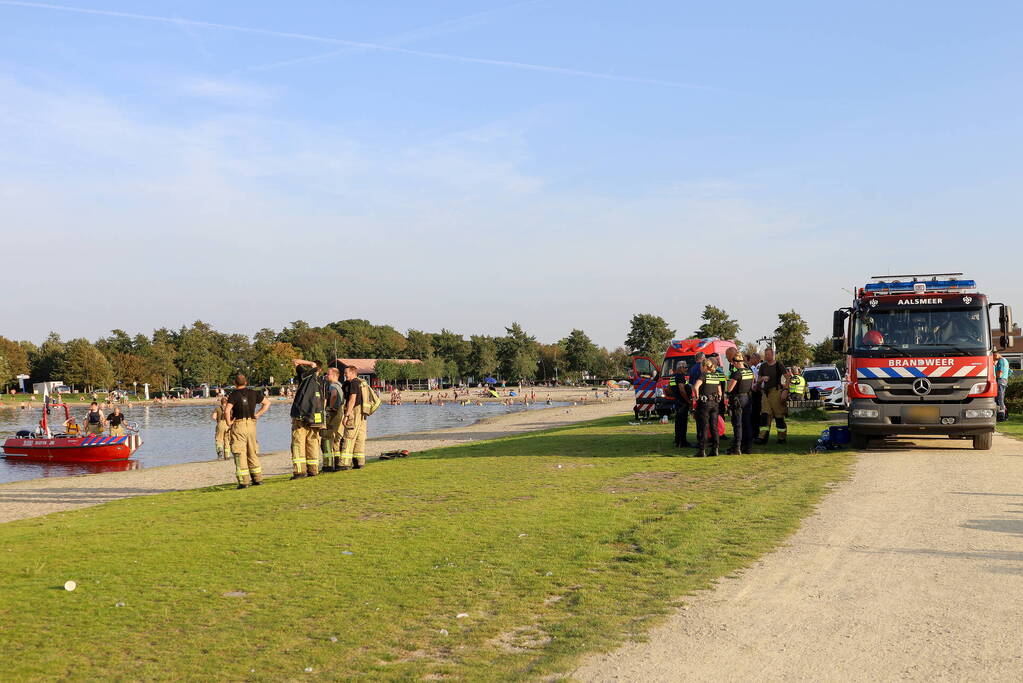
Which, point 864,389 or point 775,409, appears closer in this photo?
point 864,389

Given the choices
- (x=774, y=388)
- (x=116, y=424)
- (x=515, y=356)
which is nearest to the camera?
(x=774, y=388)

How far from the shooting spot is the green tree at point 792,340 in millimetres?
61656

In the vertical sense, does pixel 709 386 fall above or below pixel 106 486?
above

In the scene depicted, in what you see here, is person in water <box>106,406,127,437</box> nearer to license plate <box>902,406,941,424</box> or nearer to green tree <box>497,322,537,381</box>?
license plate <box>902,406,941,424</box>

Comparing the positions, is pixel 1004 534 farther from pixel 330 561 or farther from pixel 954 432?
pixel 954 432

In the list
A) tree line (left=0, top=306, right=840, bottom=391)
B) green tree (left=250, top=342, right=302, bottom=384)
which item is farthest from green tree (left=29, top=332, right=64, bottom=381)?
green tree (left=250, top=342, right=302, bottom=384)

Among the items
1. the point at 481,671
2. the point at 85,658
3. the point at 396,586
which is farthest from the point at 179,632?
the point at 481,671

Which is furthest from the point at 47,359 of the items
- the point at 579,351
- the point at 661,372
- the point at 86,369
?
the point at 661,372

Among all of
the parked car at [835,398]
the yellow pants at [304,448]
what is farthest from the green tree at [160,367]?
the yellow pants at [304,448]

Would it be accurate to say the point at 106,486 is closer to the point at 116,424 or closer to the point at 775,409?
the point at 775,409

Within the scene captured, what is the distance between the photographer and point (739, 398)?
15758 millimetres

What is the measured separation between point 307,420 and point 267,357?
111783 mm

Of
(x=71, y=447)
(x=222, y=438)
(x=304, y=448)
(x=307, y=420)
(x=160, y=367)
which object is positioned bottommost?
(x=71, y=447)

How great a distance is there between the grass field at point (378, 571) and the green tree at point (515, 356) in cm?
11752
